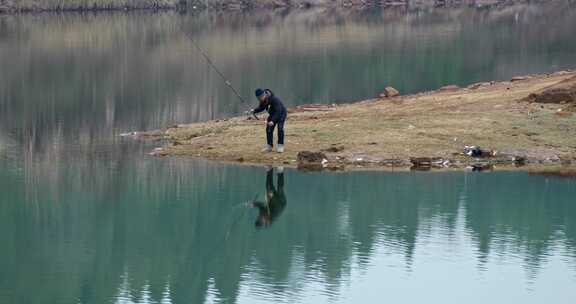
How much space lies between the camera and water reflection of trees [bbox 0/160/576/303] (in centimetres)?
2681

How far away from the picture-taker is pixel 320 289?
25.7 metres

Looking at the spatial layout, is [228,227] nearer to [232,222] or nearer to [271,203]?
[232,222]

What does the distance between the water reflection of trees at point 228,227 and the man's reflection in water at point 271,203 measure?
26 cm

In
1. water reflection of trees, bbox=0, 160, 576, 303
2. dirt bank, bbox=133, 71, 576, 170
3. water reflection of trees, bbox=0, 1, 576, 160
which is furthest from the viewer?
water reflection of trees, bbox=0, 1, 576, 160

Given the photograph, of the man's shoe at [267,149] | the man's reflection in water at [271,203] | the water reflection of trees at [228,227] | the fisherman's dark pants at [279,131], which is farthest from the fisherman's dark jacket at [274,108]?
the man's shoe at [267,149]

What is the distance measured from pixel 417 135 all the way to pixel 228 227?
8483 millimetres

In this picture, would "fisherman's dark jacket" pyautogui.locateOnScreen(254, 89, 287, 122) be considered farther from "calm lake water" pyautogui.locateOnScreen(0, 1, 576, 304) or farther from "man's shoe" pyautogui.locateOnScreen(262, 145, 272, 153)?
"man's shoe" pyautogui.locateOnScreen(262, 145, 272, 153)

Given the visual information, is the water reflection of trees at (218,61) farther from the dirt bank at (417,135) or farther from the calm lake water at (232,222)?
the dirt bank at (417,135)

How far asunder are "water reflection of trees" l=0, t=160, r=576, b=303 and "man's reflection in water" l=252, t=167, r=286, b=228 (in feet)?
0.86

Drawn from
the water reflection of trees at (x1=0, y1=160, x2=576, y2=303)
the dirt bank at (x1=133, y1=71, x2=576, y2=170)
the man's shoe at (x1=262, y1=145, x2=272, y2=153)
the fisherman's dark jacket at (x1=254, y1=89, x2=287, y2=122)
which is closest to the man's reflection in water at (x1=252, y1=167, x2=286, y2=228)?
the water reflection of trees at (x1=0, y1=160, x2=576, y2=303)

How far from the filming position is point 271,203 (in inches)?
1331

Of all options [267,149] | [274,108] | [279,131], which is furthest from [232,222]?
[267,149]

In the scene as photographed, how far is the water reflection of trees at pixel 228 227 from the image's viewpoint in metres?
26.8

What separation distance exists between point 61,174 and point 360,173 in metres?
8.47
